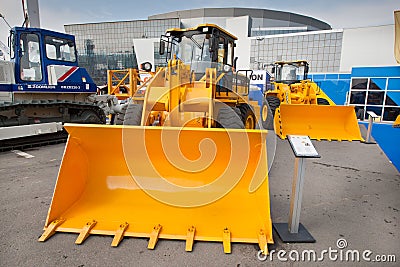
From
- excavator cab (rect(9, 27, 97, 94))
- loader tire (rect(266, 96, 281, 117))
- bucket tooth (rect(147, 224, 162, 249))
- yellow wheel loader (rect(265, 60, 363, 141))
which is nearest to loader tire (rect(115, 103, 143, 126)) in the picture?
bucket tooth (rect(147, 224, 162, 249))

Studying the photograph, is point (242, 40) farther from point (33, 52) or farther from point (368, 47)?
point (33, 52)

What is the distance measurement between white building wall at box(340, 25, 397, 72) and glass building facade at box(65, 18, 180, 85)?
20072 mm

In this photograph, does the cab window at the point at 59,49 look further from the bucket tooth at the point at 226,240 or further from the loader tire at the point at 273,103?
the bucket tooth at the point at 226,240

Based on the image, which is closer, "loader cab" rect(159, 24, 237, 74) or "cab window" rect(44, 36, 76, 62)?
"loader cab" rect(159, 24, 237, 74)

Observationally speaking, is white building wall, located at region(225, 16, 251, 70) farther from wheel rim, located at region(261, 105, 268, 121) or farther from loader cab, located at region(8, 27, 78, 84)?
loader cab, located at region(8, 27, 78, 84)

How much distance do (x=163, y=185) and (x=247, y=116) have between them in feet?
11.4

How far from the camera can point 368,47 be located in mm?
15219

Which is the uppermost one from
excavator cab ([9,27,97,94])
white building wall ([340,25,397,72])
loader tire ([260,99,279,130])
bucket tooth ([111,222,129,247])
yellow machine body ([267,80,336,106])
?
white building wall ([340,25,397,72])

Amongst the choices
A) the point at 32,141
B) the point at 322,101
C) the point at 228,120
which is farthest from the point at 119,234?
the point at 322,101

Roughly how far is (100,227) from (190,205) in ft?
2.80

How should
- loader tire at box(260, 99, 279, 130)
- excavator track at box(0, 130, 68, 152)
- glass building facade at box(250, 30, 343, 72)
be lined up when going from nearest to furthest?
excavator track at box(0, 130, 68, 152) < loader tire at box(260, 99, 279, 130) < glass building facade at box(250, 30, 343, 72)

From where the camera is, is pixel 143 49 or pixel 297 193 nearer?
pixel 297 193

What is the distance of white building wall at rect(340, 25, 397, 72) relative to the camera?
1448 cm

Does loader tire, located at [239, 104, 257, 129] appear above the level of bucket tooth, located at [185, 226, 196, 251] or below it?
above
